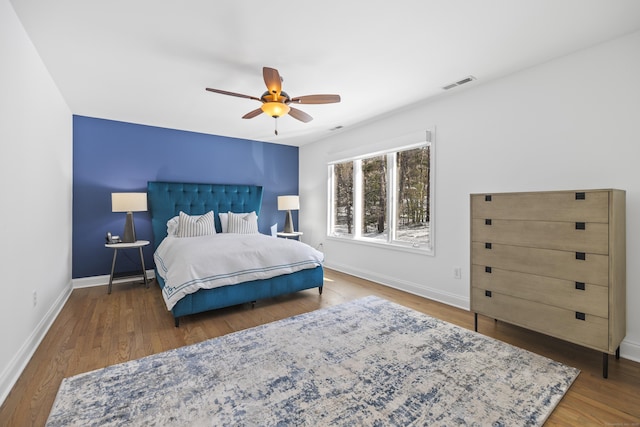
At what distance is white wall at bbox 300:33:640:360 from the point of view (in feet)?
7.22

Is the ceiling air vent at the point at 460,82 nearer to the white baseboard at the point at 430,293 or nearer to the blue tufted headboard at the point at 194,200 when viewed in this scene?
the white baseboard at the point at 430,293

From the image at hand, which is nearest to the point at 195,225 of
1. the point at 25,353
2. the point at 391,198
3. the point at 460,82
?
the point at 25,353

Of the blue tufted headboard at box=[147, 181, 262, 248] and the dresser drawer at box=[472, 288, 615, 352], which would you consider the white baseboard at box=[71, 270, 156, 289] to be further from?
the dresser drawer at box=[472, 288, 615, 352]

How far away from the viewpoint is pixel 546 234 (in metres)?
2.24

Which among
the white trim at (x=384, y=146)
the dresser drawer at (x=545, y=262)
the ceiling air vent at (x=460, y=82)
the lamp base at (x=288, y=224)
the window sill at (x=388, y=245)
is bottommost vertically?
the window sill at (x=388, y=245)

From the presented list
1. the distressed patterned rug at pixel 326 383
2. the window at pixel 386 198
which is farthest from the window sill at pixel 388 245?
the distressed patterned rug at pixel 326 383

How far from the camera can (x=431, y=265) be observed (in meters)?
3.59

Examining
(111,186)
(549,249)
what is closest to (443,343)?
(549,249)

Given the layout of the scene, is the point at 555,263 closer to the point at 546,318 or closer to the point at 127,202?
the point at 546,318

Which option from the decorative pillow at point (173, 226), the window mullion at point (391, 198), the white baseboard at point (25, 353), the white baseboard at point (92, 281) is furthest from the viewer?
the decorative pillow at point (173, 226)

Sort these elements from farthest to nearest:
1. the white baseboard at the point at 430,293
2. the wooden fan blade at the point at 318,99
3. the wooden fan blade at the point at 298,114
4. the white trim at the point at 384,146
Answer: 1. the white trim at the point at 384,146
2. the wooden fan blade at the point at 298,114
3. the wooden fan blade at the point at 318,99
4. the white baseboard at the point at 430,293

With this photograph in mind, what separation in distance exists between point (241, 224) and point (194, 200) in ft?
2.84

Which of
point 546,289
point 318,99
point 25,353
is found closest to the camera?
point 25,353

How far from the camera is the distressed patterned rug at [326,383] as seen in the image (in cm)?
158
